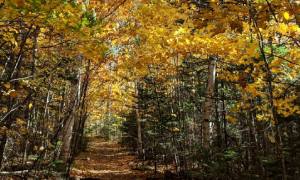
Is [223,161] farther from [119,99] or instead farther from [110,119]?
[110,119]

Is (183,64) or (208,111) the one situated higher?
(183,64)

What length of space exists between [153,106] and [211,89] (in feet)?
18.0

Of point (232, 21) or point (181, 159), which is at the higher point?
point (232, 21)

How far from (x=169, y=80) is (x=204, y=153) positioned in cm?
657

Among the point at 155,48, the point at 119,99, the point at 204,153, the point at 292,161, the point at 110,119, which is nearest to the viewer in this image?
the point at 292,161

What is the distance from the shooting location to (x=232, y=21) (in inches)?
161

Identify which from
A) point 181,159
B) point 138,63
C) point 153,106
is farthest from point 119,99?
point 138,63

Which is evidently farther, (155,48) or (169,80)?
(169,80)

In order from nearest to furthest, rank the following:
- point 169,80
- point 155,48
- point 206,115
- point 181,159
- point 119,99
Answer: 1. point 155,48
2. point 206,115
3. point 181,159
4. point 169,80
5. point 119,99

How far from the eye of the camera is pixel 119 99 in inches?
820

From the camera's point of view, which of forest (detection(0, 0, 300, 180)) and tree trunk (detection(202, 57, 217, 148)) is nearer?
forest (detection(0, 0, 300, 180))

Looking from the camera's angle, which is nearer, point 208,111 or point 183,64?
point 208,111

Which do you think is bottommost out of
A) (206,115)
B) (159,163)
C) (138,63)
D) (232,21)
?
(159,163)

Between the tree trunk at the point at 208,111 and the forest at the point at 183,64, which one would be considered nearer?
the forest at the point at 183,64
